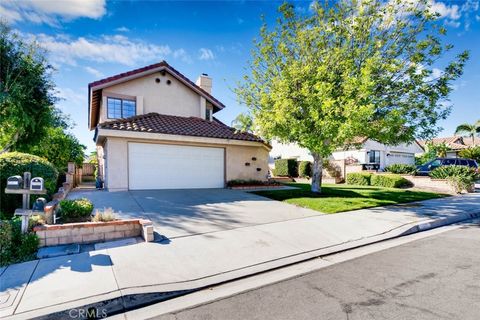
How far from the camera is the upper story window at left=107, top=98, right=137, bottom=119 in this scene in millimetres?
13740

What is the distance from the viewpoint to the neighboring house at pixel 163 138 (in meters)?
11.5

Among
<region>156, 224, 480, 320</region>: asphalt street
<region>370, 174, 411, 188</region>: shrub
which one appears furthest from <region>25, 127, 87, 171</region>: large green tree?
<region>370, 174, 411, 188</region>: shrub

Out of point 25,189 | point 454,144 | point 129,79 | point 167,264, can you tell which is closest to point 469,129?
point 454,144

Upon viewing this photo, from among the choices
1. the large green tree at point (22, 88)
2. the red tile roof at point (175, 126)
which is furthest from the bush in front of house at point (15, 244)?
the large green tree at point (22, 88)

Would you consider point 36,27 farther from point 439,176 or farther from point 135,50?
point 439,176

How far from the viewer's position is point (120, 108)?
1401 cm

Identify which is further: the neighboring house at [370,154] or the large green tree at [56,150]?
the neighboring house at [370,154]

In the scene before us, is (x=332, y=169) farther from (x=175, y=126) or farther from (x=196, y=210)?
(x=196, y=210)

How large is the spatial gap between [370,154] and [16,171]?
27909 millimetres

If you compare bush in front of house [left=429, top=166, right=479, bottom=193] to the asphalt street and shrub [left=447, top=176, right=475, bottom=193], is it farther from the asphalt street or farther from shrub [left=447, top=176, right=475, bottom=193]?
the asphalt street

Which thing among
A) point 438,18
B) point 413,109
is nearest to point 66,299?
point 413,109

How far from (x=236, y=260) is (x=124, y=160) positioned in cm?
876

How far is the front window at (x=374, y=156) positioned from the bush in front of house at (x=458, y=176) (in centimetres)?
1016

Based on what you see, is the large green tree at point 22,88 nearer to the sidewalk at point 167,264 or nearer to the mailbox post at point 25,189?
the mailbox post at point 25,189
